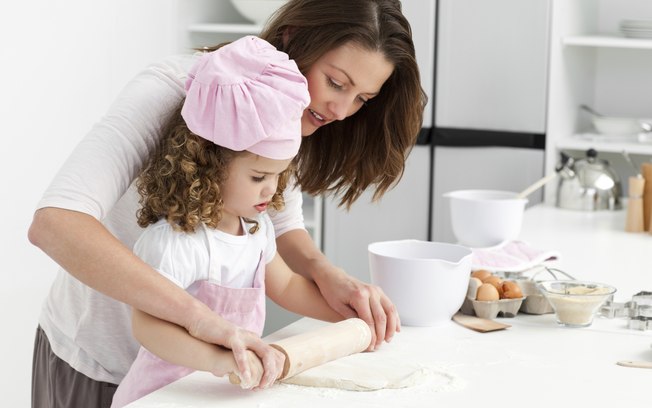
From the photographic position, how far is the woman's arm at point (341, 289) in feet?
5.08

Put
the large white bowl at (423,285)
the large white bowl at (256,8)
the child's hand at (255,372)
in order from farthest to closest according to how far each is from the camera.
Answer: the large white bowl at (256,8) → the large white bowl at (423,285) → the child's hand at (255,372)

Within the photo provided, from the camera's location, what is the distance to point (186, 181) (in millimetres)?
1382

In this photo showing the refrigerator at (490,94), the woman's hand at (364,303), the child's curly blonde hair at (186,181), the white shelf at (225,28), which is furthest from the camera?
the white shelf at (225,28)

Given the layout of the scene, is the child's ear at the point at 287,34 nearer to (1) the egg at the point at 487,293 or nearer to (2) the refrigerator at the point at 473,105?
(1) the egg at the point at 487,293

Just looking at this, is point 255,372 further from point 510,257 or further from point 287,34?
point 510,257

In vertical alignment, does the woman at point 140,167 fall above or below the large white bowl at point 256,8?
below

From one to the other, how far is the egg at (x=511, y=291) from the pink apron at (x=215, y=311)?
483mm

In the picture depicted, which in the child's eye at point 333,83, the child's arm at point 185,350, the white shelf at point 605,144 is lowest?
the child's arm at point 185,350

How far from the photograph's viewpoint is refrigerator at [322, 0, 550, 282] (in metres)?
3.04

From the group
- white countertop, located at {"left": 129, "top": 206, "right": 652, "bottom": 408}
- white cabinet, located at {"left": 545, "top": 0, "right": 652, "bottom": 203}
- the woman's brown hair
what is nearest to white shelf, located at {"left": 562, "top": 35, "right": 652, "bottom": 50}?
white cabinet, located at {"left": 545, "top": 0, "right": 652, "bottom": 203}

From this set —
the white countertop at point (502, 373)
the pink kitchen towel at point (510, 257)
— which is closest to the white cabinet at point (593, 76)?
the pink kitchen towel at point (510, 257)

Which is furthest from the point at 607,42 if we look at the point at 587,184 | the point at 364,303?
the point at 364,303

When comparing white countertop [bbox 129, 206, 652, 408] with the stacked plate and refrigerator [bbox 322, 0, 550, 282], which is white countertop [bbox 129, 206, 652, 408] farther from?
the stacked plate

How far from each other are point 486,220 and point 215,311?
1.13 meters
